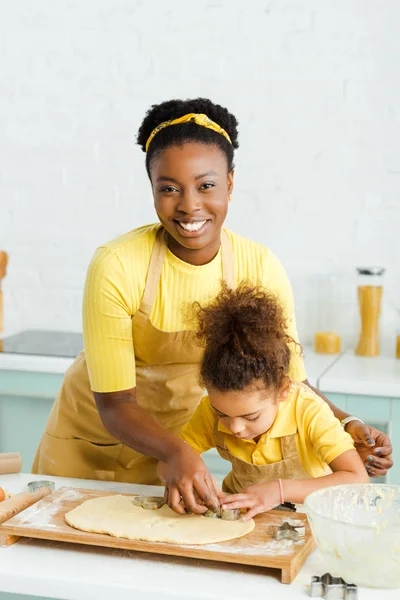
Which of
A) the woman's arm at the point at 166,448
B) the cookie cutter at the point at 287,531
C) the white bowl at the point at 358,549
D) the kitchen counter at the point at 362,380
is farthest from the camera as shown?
the kitchen counter at the point at 362,380

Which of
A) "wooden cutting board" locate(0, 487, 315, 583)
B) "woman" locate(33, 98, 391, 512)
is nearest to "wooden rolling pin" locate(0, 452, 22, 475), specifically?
"woman" locate(33, 98, 391, 512)

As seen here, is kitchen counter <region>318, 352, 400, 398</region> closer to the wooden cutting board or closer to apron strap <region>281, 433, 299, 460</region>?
apron strap <region>281, 433, 299, 460</region>

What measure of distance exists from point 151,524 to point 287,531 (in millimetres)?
225

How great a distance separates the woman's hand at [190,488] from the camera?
1.49 m

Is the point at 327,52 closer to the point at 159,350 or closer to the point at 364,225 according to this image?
the point at 364,225

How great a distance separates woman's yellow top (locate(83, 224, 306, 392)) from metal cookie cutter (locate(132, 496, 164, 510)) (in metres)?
0.25

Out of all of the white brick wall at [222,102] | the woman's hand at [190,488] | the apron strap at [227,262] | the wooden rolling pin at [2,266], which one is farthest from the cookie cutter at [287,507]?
→ the wooden rolling pin at [2,266]

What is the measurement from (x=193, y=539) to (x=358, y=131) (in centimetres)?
217

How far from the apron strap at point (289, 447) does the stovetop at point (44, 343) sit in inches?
56.4

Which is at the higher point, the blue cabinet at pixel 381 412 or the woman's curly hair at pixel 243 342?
the woman's curly hair at pixel 243 342

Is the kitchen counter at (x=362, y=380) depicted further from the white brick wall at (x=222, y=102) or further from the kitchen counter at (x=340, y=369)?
the white brick wall at (x=222, y=102)

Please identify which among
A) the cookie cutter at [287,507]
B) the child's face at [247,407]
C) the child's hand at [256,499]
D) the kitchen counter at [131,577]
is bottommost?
the kitchen counter at [131,577]

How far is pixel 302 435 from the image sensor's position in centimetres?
171

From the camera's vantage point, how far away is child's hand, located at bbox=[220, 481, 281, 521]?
1479 mm
